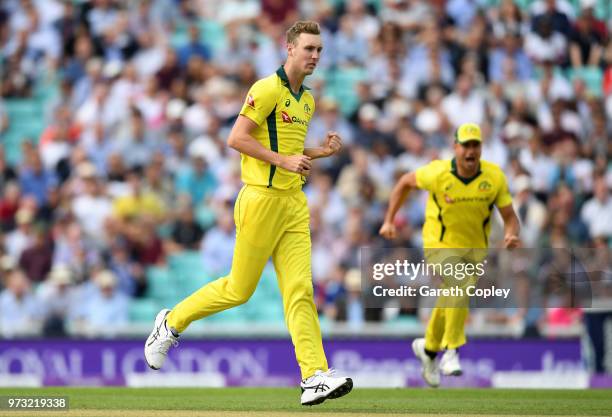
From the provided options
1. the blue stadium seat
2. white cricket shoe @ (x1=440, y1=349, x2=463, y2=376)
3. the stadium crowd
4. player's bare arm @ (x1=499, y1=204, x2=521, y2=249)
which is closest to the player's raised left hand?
player's bare arm @ (x1=499, y1=204, x2=521, y2=249)

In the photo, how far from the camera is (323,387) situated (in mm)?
8836

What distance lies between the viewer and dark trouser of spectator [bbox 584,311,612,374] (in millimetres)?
14227

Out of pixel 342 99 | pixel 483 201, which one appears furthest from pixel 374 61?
pixel 483 201

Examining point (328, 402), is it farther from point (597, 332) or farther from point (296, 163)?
point (597, 332)

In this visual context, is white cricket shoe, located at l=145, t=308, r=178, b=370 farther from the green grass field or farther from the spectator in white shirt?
the spectator in white shirt

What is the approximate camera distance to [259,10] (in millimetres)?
19609

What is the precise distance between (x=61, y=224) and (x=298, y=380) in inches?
163

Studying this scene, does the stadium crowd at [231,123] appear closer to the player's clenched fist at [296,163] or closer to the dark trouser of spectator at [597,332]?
the dark trouser of spectator at [597,332]

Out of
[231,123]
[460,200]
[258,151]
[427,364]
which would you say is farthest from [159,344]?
[231,123]

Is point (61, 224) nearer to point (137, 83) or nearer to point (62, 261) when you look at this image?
point (62, 261)

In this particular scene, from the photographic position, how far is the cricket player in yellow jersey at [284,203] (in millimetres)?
8969

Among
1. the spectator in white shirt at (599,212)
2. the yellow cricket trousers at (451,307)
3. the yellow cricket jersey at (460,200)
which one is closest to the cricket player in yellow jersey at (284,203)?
the yellow cricket jersey at (460,200)

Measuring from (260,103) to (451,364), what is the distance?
11.4 feet

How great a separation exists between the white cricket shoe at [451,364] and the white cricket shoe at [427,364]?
395 mm
